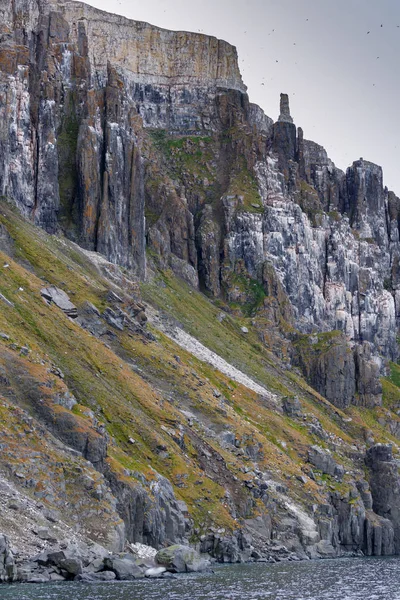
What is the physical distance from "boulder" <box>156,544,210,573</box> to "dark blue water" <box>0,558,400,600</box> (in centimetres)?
310

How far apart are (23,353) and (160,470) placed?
30.9 metres

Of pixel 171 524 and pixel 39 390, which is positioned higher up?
pixel 39 390

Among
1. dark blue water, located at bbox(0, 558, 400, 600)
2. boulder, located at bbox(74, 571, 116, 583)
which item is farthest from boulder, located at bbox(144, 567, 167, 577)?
boulder, located at bbox(74, 571, 116, 583)

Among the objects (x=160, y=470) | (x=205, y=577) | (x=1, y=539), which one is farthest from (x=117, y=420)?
(x=1, y=539)

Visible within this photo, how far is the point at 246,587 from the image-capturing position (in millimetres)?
138250

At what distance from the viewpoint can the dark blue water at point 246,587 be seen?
120m

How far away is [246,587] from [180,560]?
62.0 ft

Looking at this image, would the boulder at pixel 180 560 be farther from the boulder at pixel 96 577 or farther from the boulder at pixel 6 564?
the boulder at pixel 6 564

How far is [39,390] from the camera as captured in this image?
576 ft

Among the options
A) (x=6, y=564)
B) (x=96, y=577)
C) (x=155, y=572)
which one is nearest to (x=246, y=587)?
(x=155, y=572)

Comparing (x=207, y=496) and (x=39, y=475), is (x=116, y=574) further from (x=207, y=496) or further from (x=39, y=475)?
(x=207, y=496)

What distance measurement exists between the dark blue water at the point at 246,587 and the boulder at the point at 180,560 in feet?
10.2

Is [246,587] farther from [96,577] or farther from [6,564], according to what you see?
[6,564]

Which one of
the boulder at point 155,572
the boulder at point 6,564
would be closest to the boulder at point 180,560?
the boulder at point 155,572
